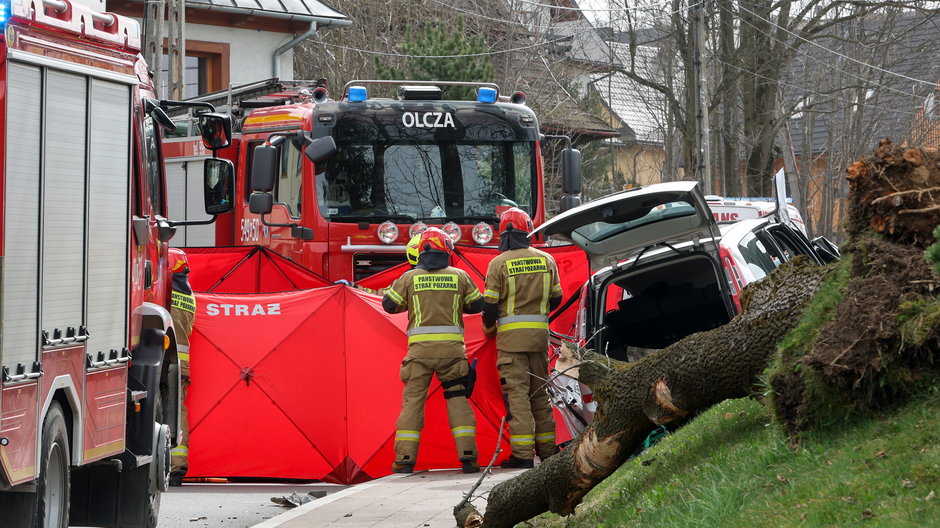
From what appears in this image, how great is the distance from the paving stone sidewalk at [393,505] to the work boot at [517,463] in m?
0.29

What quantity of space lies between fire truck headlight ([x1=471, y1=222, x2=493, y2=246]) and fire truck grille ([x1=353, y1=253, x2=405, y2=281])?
2.53ft

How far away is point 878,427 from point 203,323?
22.7ft

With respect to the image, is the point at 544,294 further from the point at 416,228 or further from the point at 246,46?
the point at 246,46

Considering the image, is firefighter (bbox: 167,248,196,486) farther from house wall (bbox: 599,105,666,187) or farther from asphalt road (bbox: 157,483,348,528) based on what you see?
house wall (bbox: 599,105,666,187)

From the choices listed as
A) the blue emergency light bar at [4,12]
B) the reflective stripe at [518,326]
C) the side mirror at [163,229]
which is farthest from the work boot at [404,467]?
the blue emergency light bar at [4,12]

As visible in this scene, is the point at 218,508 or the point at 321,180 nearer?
the point at 218,508

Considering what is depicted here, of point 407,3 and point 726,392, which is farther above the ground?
point 407,3

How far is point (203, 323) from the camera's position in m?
10.9

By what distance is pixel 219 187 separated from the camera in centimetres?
873

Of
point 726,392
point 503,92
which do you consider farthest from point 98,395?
point 503,92

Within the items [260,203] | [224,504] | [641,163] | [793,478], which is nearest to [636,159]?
[641,163]

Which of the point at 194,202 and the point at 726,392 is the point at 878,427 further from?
the point at 194,202

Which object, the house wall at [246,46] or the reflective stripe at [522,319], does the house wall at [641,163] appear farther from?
the reflective stripe at [522,319]

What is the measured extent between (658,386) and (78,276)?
9.24 feet
